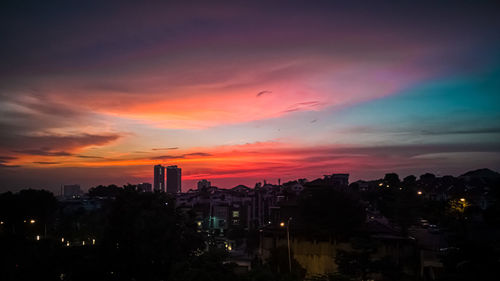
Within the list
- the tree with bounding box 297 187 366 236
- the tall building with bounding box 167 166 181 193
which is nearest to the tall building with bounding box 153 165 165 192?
the tall building with bounding box 167 166 181 193

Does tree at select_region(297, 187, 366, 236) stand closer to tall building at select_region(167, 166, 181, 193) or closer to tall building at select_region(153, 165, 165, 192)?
tall building at select_region(167, 166, 181, 193)

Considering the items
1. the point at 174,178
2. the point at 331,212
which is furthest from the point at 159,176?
the point at 331,212

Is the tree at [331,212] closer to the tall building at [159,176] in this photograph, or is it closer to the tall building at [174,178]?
the tall building at [174,178]

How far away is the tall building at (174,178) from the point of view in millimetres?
133750

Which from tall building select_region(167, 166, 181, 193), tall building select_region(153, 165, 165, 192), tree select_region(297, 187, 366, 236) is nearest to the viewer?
tree select_region(297, 187, 366, 236)

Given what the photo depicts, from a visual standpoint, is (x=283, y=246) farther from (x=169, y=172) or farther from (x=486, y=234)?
(x=169, y=172)

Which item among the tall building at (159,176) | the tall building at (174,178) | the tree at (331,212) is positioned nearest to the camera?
the tree at (331,212)

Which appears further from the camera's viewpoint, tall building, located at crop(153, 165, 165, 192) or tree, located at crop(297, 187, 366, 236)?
tall building, located at crop(153, 165, 165, 192)

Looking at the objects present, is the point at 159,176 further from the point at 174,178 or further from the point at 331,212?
the point at 331,212

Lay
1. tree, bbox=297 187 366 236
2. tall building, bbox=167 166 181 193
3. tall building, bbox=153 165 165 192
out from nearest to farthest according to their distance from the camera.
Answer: tree, bbox=297 187 366 236 < tall building, bbox=167 166 181 193 < tall building, bbox=153 165 165 192

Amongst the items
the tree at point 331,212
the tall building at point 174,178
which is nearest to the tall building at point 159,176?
the tall building at point 174,178

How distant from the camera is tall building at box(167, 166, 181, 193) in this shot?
439 ft

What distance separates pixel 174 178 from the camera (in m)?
135

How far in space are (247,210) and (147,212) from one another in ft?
122
